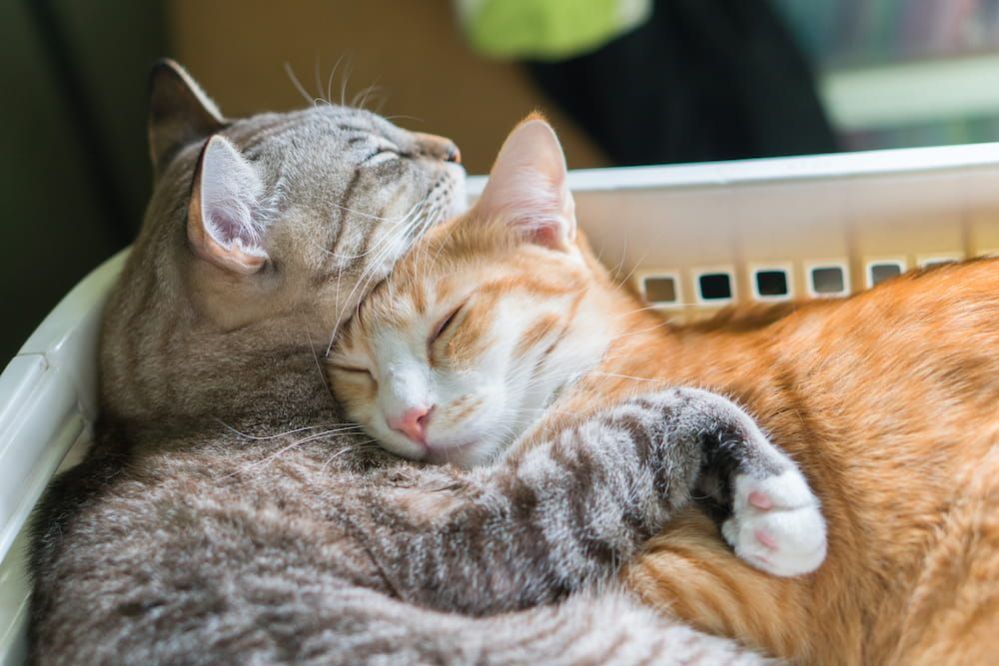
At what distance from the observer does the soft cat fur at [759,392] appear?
1.29 metres

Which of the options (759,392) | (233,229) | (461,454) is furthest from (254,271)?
(759,392)

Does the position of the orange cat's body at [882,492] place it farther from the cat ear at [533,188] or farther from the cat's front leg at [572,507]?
the cat ear at [533,188]

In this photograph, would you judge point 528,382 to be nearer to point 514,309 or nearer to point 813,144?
point 514,309

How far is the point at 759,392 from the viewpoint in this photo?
1463mm

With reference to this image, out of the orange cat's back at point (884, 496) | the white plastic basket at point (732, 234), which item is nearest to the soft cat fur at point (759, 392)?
the orange cat's back at point (884, 496)

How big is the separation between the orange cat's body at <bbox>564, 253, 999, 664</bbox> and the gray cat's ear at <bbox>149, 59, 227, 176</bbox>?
1033 millimetres

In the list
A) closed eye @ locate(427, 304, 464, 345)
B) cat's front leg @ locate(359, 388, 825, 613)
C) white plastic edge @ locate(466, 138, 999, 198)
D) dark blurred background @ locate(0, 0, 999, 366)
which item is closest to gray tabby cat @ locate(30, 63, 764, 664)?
cat's front leg @ locate(359, 388, 825, 613)

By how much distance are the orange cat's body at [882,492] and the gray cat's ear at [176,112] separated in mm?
Result: 1033

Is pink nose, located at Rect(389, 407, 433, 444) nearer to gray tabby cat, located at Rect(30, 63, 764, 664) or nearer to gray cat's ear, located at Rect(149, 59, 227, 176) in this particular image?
gray tabby cat, located at Rect(30, 63, 764, 664)

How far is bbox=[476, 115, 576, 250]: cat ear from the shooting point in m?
1.52

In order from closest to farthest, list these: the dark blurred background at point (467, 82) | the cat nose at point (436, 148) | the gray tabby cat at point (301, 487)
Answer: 1. the gray tabby cat at point (301, 487)
2. the cat nose at point (436, 148)
3. the dark blurred background at point (467, 82)

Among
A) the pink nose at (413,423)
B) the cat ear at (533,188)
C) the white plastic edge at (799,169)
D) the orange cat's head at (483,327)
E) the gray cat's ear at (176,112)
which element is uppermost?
the gray cat's ear at (176,112)

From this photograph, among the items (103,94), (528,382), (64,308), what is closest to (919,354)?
(528,382)

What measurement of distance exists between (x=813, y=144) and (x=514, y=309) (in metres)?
1.25
